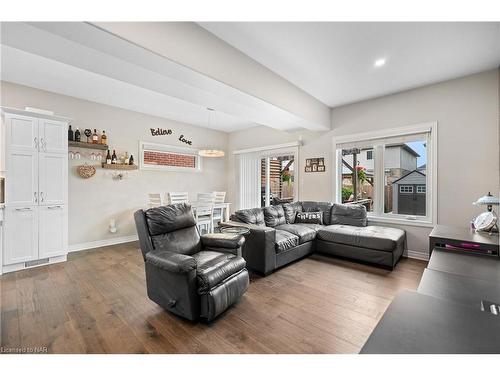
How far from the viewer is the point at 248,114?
3.75 m

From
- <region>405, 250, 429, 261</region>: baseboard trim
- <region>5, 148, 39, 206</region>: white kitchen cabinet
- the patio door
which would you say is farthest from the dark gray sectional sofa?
<region>5, 148, 39, 206</region>: white kitchen cabinet

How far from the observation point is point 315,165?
4.88 m

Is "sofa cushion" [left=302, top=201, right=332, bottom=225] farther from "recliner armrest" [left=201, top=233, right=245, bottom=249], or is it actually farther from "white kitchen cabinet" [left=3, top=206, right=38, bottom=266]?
"white kitchen cabinet" [left=3, top=206, right=38, bottom=266]

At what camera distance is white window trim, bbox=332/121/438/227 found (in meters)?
3.49

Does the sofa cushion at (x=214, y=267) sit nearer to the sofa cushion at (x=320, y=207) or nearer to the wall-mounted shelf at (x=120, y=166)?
the sofa cushion at (x=320, y=207)

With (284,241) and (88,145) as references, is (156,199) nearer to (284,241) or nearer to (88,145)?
(88,145)

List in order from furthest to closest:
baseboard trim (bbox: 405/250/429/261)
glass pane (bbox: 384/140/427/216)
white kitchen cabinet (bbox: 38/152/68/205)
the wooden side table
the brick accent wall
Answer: the brick accent wall
glass pane (bbox: 384/140/427/216)
baseboard trim (bbox: 405/250/429/261)
white kitchen cabinet (bbox: 38/152/68/205)
the wooden side table

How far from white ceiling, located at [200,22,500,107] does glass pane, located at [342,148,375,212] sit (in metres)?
1.31

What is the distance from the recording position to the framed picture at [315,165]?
15.6 ft

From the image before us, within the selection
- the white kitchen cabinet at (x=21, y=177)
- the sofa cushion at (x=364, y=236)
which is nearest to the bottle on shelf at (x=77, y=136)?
the white kitchen cabinet at (x=21, y=177)

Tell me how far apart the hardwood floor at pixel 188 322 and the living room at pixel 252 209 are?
2 cm

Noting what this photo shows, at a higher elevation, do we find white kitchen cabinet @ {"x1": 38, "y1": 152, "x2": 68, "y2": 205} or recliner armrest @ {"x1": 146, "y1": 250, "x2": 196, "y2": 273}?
white kitchen cabinet @ {"x1": 38, "y1": 152, "x2": 68, "y2": 205}
